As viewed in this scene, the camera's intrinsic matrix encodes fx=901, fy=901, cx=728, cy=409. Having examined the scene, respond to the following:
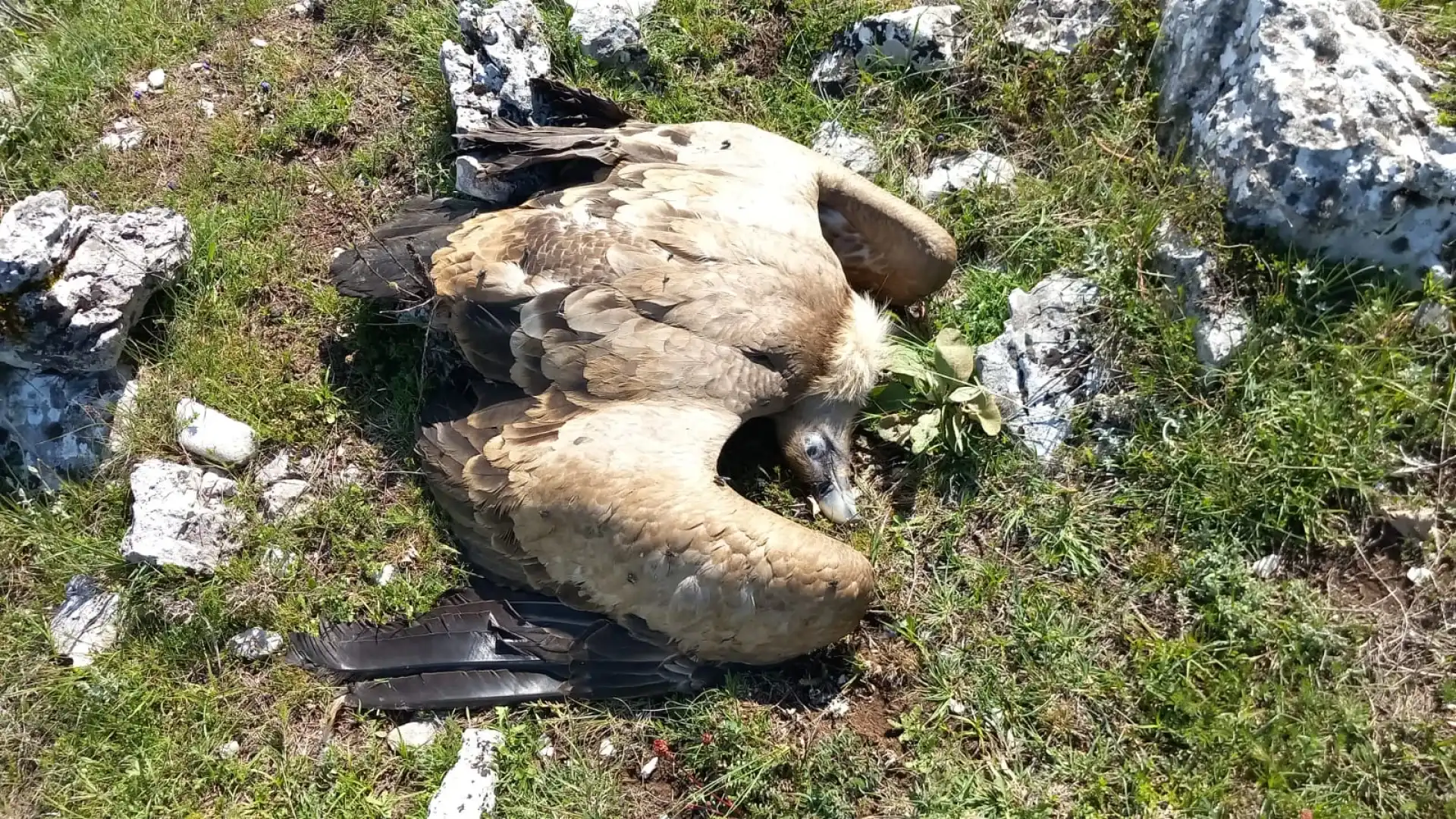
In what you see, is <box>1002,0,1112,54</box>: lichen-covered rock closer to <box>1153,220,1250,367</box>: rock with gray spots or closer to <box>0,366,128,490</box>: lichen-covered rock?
<box>1153,220,1250,367</box>: rock with gray spots

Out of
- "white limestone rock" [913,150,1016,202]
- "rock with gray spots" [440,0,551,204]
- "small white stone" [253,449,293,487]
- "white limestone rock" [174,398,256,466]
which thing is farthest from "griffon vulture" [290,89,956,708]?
"white limestone rock" [174,398,256,466]

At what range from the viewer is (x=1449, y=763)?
3400 mm

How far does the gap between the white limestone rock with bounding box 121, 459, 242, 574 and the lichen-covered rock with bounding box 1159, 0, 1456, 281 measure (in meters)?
4.98

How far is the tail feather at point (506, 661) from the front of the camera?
3.82 m

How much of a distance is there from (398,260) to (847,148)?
245 centimetres

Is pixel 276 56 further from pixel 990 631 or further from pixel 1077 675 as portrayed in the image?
pixel 1077 675

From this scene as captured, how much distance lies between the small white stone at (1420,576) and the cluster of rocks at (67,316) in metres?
5.93

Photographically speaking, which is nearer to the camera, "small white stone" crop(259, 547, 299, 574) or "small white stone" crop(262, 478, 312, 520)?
"small white stone" crop(259, 547, 299, 574)

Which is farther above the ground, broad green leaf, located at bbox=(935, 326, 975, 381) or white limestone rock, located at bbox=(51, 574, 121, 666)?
broad green leaf, located at bbox=(935, 326, 975, 381)

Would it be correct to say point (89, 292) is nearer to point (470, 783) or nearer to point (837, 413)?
point (470, 783)

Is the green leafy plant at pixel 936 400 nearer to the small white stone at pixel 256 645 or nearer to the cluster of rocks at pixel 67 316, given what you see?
the small white stone at pixel 256 645

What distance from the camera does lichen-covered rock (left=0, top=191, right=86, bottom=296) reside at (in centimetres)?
412

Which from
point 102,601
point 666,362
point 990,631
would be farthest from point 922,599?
point 102,601

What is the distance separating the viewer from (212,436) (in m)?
4.52
